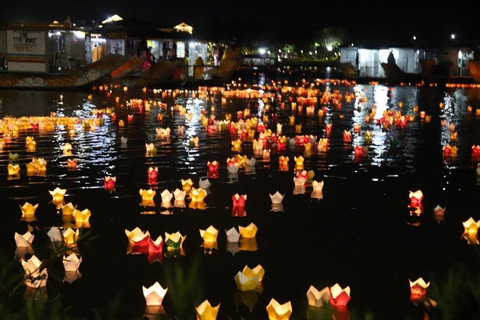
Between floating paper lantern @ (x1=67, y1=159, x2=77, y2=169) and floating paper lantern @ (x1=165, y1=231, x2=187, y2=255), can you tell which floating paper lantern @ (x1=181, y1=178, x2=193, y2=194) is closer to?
floating paper lantern @ (x1=165, y1=231, x2=187, y2=255)

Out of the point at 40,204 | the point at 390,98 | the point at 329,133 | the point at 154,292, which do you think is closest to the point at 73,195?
the point at 40,204

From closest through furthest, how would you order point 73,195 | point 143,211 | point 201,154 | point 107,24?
point 143,211, point 73,195, point 201,154, point 107,24

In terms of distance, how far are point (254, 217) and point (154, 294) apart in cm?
314

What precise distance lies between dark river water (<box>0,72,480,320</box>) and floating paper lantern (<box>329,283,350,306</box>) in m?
0.08

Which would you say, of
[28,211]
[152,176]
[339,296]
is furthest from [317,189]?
[339,296]

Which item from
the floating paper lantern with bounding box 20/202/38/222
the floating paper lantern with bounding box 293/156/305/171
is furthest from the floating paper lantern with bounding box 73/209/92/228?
the floating paper lantern with bounding box 293/156/305/171

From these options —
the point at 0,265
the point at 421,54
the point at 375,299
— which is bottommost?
the point at 375,299

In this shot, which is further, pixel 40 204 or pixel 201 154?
pixel 201 154

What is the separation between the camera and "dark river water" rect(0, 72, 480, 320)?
569cm

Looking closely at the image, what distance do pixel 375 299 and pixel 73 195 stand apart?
4938 millimetres

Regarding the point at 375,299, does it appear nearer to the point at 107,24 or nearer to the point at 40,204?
the point at 40,204

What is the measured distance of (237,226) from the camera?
323 inches

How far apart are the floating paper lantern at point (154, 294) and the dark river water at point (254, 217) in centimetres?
7

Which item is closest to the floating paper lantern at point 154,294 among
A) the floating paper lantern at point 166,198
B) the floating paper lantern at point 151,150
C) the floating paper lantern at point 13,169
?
the floating paper lantern at point 166,198
